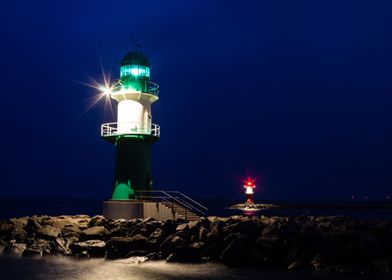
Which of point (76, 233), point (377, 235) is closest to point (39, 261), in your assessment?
point (76, 233)

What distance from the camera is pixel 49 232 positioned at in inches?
837

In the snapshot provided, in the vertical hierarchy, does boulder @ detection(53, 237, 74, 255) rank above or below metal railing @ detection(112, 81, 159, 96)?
below

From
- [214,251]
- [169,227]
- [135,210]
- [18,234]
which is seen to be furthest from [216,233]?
[18,234]

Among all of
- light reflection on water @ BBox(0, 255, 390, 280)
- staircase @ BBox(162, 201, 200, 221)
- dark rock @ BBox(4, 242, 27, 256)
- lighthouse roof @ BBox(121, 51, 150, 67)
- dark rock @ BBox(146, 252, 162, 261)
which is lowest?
light reflection on water @ BBox(0, 255, 390, 280)

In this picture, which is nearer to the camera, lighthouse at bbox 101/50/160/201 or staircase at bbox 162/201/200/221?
staircase at bbox 162/201/200/221

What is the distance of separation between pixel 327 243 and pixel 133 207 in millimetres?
9740

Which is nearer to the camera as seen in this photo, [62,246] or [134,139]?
[62,246]

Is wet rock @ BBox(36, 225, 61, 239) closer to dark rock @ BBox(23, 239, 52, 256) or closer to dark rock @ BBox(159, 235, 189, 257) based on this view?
dark rock @ BBox(23, 239, 52, 256)

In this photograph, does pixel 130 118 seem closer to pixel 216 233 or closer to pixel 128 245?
pixel 128 245

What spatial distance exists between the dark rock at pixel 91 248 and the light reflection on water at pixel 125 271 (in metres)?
0.86

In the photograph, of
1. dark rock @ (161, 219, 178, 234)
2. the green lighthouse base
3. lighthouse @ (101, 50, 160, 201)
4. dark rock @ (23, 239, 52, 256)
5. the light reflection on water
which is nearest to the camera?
the light reflection on water

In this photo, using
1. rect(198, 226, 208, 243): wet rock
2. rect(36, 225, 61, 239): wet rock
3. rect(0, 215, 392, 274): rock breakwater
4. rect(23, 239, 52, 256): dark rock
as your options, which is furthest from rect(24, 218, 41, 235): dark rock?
rect(198, 226, 208, 243): wet rock

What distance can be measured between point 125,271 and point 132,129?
9344 millimetres

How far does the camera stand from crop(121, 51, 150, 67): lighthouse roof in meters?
25.2
